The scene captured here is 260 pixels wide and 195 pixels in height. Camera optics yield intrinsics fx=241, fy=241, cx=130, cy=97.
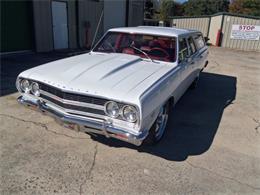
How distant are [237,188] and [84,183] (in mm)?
1862

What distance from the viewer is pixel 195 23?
22188 millimetres

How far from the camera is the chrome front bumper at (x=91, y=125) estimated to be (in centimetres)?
281

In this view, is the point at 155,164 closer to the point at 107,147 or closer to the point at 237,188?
the point at 107,147

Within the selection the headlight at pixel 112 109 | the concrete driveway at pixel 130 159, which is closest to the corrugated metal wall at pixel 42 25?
the concrete driveway at pixel 130 159

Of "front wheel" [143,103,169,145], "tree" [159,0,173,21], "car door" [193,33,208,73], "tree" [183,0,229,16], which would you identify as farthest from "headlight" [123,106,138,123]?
"tree" [183,0,229,16]

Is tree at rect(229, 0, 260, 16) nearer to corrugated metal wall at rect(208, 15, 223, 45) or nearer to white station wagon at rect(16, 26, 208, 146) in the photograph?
corrugated metal wall at rect(208, 15, 223, 45)

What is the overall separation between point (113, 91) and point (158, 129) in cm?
128

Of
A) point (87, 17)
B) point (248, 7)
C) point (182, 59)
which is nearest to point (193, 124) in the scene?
point (182, 59)

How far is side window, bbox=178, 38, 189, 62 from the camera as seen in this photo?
4428 millimetres

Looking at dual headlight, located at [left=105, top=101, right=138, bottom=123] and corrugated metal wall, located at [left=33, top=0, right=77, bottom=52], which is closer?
dual headlight, located at [left=105, top=101, right=138, bottom=123]

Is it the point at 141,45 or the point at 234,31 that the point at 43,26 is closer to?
the point at 141,45

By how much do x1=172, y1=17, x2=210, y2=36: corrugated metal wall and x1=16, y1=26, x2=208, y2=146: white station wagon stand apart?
→ 1895 centimetres

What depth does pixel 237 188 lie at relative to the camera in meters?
2.96

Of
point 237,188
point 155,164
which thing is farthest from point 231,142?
point 155,164
